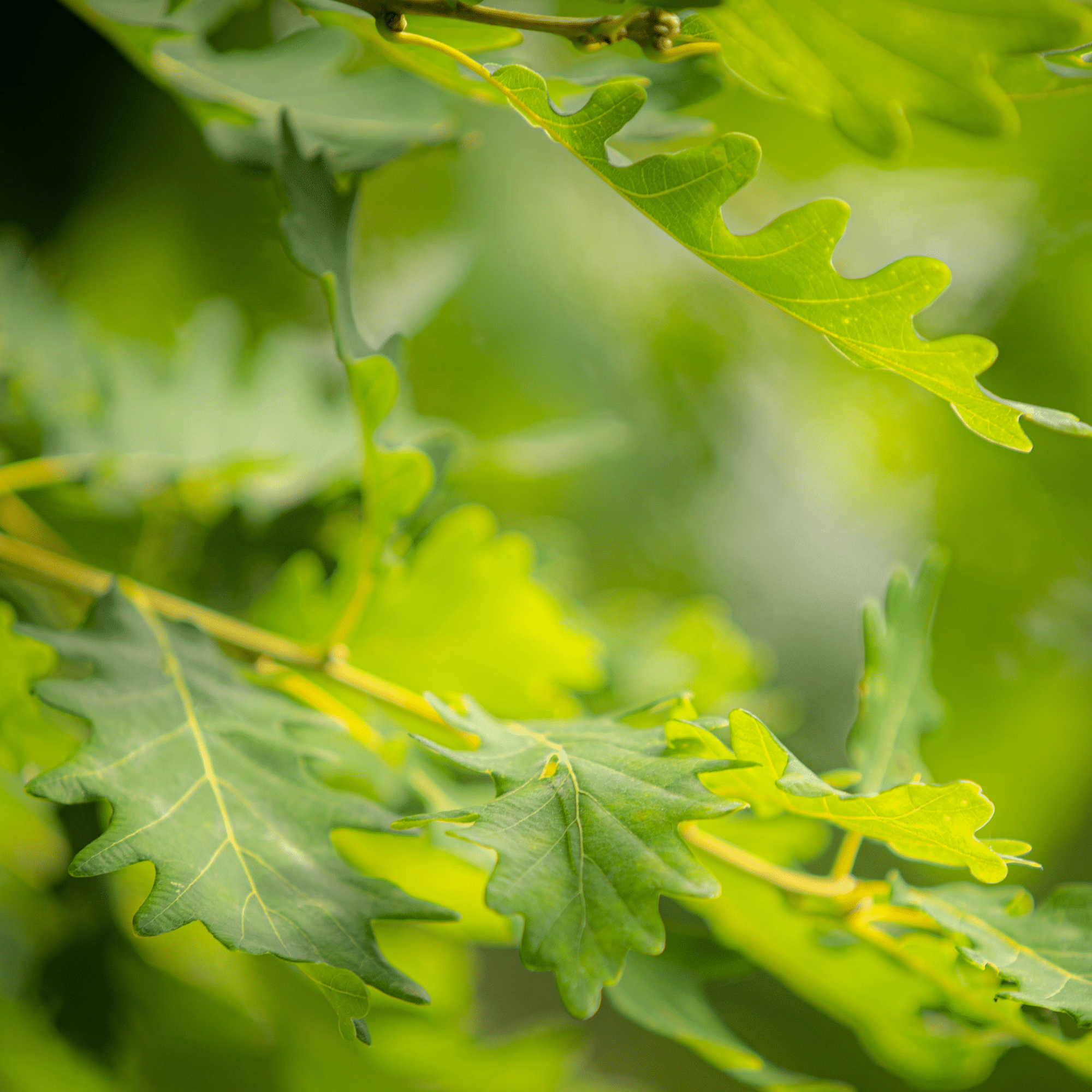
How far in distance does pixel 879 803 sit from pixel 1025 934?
5.9 inches

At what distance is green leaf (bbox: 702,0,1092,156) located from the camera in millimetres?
378

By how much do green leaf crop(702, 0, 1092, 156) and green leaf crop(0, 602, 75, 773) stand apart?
0.50 metres

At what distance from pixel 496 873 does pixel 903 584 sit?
37cm

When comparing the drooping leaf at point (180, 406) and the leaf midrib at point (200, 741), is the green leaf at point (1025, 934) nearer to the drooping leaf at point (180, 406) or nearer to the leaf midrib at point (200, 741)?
the leaf midrib at point (200, 741)

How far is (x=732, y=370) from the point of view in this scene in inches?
66.5

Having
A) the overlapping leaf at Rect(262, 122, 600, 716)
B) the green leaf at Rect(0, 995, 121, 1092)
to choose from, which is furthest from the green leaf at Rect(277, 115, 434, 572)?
the green leaf at Rect(0, 995, 121, 1092)

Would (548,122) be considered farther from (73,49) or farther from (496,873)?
(73,49)

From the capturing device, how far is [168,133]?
1563 mm

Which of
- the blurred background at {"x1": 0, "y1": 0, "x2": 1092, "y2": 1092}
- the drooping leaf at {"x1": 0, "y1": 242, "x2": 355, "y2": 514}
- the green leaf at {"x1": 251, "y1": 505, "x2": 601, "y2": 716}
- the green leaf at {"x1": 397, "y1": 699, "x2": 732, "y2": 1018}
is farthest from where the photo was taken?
the blurred background at {"x1": 0, "y1": 0, "x2": 1092, "y2": 1092}

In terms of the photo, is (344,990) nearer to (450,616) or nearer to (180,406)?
(450,616)

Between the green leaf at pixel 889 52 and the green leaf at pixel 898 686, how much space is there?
0.84 ft

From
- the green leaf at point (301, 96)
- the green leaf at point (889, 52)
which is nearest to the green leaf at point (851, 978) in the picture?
the green leaf at point (889, 52)

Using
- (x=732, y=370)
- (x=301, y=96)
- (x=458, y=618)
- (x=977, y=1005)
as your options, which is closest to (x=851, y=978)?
(x=977, y=1005)

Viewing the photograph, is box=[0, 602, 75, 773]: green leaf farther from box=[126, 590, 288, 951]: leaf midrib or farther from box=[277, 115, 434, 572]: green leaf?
box=[277, 115, 434, 572]: green leaf
